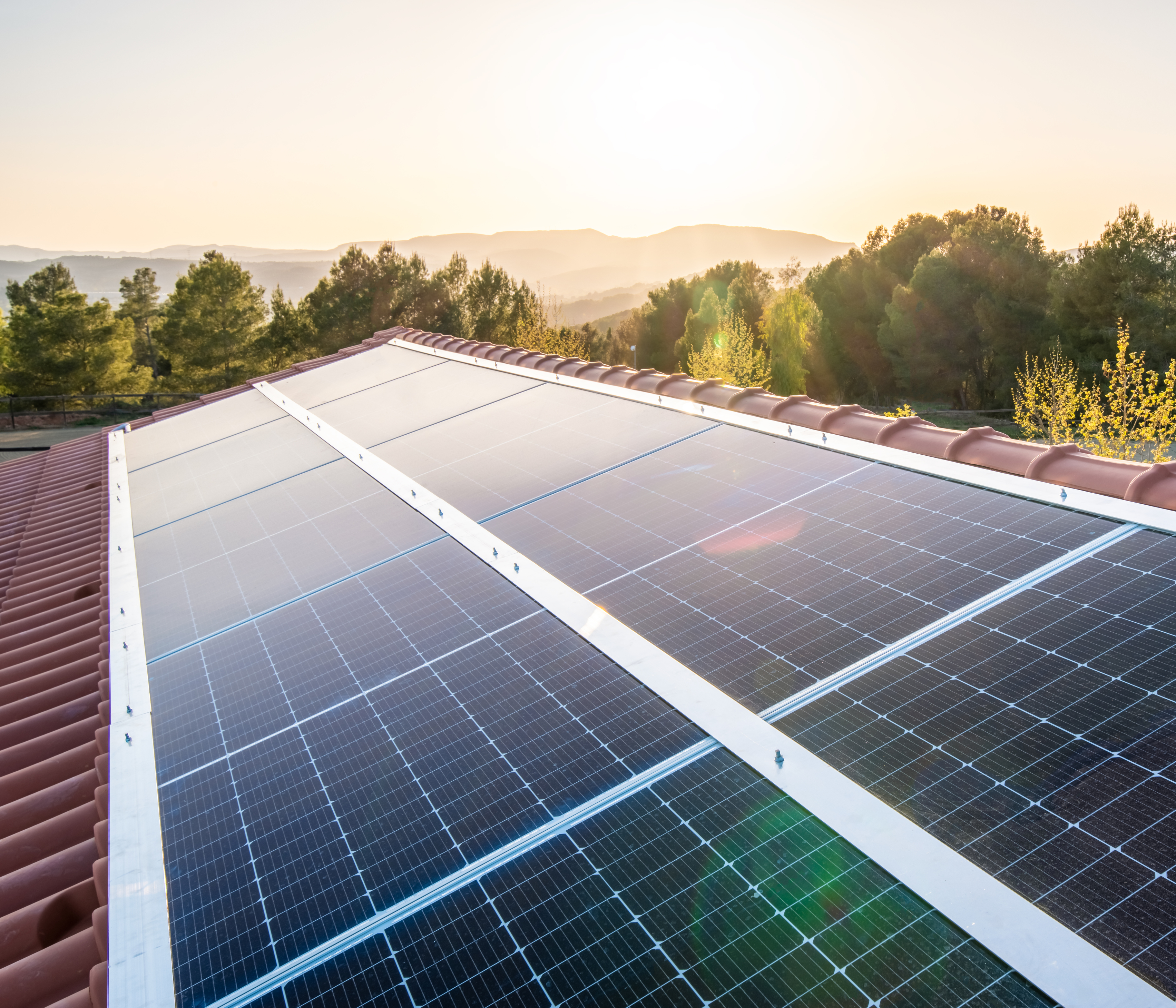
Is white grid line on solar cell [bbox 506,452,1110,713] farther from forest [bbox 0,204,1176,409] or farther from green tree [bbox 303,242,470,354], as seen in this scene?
green tree [bbox 303,242,470,354]

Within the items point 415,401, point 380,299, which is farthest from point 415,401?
point 380,299

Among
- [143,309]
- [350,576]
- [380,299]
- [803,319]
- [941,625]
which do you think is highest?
[380,299]

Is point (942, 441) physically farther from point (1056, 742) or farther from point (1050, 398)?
point (1050, 398)

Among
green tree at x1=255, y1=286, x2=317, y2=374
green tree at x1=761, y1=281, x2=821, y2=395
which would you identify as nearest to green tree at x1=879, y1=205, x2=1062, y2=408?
green tree at x1=761, y1=281, x2=821, y2=395

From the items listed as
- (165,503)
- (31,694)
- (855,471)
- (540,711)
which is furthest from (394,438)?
(540,711)

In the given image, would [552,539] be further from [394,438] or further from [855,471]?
[394,438]

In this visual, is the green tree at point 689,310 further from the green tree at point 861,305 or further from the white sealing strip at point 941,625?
the white sealing strip at point 941,625
